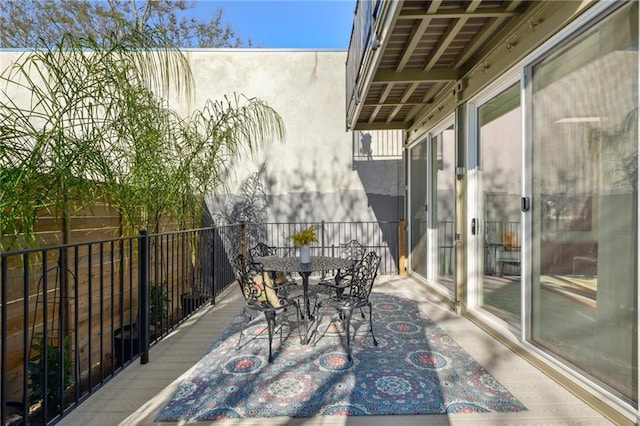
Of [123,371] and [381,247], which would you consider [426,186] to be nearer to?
[381,247]

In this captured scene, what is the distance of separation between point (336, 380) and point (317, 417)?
403 millimetres

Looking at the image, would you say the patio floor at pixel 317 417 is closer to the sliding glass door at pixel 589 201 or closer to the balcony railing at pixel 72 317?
the balcony railing at pixel 72 317

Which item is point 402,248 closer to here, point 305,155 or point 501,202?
point 305,155

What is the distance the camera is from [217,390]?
2066mm

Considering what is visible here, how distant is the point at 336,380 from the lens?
86.1 inches

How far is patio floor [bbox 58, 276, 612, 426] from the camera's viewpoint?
178 centimetres

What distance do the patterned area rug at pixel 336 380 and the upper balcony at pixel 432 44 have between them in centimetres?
239

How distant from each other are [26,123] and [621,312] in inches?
124

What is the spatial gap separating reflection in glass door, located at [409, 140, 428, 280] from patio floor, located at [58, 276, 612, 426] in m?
1.98

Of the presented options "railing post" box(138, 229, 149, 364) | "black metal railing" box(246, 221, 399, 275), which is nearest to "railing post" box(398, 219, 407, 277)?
"black metal railing" box(246, 221, 399, 275)

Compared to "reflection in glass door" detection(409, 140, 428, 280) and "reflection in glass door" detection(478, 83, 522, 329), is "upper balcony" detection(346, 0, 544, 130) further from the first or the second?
"reflection in glass door" detection(409, 140, 428, 280)

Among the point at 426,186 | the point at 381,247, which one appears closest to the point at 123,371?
the point at 426,186

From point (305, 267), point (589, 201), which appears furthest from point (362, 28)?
point (589, 201)

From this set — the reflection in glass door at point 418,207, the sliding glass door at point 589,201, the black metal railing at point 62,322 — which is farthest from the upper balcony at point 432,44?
the black metal railing at point 62,322
